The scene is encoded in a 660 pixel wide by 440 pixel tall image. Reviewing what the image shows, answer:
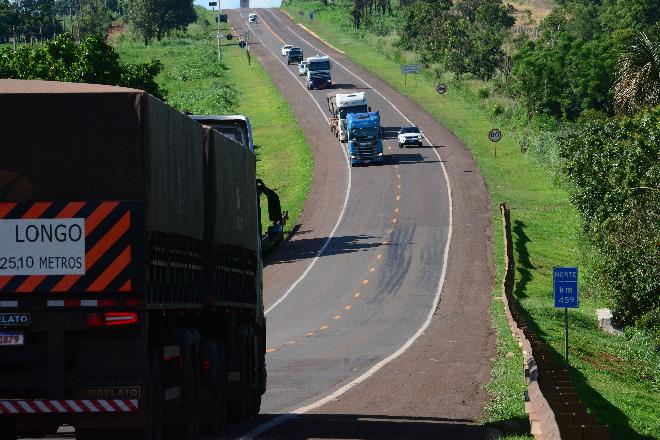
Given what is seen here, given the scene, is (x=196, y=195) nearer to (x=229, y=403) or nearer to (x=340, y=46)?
(x=229, y=403)

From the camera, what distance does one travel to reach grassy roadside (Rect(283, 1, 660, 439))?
27.0 meters

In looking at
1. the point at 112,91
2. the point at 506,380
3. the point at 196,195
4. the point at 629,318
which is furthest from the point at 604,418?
the point at 629,318

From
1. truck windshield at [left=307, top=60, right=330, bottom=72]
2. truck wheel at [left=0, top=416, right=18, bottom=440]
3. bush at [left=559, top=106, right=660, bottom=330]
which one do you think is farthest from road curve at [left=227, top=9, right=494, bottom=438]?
bush at [left=559, top=106, right=660, bottom=330]

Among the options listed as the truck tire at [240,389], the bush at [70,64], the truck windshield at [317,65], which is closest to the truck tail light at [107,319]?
the truck tire at [240,389]

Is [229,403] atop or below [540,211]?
atop

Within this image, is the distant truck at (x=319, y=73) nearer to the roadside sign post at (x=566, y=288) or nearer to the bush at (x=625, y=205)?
the bush at (x=625, y=205)

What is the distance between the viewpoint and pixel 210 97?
117 m

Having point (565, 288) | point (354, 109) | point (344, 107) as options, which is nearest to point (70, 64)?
point (354, 109)

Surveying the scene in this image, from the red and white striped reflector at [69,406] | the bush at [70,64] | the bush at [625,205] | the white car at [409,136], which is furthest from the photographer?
the white car at [409,136]

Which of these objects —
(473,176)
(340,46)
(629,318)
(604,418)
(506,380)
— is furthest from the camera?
(340,46)

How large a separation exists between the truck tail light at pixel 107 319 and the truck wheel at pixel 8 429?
1904 millimetres

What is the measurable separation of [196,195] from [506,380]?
41.4 feet

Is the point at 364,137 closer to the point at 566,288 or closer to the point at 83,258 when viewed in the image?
the point at 566,288

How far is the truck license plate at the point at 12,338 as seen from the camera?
14133 mm
